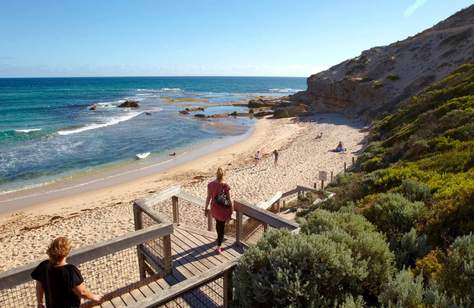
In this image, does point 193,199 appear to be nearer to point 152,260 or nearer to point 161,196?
point 161,196

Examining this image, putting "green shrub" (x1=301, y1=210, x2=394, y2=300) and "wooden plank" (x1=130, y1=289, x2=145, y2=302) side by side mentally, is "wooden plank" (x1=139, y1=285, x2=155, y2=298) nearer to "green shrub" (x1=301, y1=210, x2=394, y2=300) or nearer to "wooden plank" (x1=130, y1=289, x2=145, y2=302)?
"wooden plank" (x1=130, y1=289, x2=145, y2=302)

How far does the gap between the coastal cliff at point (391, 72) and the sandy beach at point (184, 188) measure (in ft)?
25.1

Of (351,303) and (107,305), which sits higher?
(351,303)

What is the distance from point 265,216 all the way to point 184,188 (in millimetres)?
13578

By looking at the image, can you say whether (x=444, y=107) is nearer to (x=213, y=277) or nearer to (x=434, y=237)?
(x=434, y=237)

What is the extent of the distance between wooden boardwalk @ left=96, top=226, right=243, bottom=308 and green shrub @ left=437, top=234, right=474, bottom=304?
84.7 inches

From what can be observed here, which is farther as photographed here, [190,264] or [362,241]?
[190,264]

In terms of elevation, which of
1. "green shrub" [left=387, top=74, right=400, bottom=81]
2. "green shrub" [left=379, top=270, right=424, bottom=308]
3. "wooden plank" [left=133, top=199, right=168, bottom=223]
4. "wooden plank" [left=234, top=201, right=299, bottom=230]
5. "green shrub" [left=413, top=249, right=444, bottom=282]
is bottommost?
"wooden plank" [left=133, top=199, right=168, bottom=223]

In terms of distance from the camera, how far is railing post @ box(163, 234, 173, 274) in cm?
486

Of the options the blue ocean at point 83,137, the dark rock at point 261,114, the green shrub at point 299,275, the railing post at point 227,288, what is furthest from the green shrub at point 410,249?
the dark rock at point 261,114

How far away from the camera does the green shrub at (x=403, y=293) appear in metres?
2.69

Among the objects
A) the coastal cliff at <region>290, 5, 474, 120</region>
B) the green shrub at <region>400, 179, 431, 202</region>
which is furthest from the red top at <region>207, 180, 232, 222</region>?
the coastal cliff at <region>290, 5, 474, 120</region>

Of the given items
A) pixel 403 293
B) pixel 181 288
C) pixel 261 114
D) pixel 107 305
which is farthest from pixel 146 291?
pixel 261 114

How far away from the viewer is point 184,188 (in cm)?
1802
